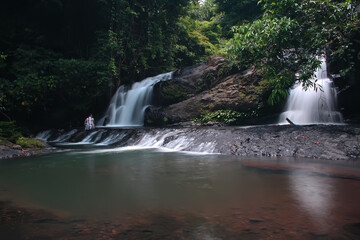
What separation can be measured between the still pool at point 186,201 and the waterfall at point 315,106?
20.8 feet

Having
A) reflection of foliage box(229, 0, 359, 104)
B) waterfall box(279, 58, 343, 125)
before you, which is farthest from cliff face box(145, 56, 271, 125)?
reflection of foliage box(229, 0, 359, 104)

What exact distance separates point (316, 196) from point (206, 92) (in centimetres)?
1163

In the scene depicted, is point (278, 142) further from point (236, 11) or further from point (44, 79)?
point (236, 11)

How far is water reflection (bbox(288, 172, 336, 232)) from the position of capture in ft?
9.08

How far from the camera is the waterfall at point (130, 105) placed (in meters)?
17.1

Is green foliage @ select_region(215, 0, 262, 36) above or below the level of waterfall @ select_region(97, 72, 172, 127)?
above

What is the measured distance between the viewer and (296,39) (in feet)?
30.3

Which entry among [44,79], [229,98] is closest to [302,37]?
[229,98]

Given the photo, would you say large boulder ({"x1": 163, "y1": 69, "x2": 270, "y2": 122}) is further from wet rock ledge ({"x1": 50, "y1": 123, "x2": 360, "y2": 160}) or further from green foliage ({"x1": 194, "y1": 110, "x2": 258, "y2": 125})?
wet rock ledge ({"x1": 50, "y1": 123, "x2": 360, "y2": 160})

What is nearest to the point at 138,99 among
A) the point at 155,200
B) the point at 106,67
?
the point at 106,67

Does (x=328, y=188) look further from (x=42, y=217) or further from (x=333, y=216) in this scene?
(x=42, y=217)

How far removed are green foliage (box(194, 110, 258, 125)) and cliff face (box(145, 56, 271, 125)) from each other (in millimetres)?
210

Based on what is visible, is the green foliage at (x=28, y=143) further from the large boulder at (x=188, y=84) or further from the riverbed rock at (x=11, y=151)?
the large boulder at (x=188, y=84)

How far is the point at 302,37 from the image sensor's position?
9.15 meters
